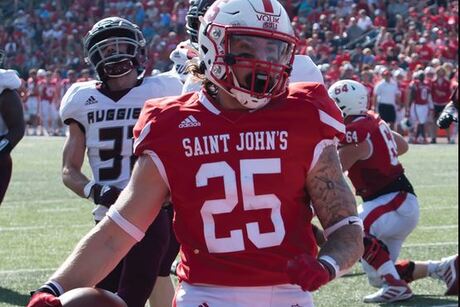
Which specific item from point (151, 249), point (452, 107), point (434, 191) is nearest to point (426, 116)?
point (434, 191)

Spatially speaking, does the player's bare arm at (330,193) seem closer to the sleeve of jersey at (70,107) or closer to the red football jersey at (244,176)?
the red football jersey at (244,176)

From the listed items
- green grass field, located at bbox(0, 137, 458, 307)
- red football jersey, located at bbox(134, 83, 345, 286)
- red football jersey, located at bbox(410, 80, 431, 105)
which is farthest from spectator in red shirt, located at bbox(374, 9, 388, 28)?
red football jersey, located at bbox(134, 83, 345, 286)

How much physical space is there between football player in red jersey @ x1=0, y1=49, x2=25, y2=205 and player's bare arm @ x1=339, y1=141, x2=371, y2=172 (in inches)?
81.2

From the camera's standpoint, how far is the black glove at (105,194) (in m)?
4.91

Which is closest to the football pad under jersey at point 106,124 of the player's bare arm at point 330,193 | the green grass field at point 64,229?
the green grass field at point 64,229

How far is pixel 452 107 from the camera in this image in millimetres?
8258

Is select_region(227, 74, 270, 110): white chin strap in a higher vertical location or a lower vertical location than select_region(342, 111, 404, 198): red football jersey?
higher

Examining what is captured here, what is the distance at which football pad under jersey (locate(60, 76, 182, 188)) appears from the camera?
17.1ft

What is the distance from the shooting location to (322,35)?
28.8m

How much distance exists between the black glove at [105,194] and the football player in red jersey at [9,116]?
86.0 inches

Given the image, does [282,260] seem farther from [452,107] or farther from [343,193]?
[452,107]

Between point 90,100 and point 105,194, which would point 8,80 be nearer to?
point 90,100

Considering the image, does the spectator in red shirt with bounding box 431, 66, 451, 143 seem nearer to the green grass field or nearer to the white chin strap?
the green grass field

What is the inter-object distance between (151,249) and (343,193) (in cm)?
191
